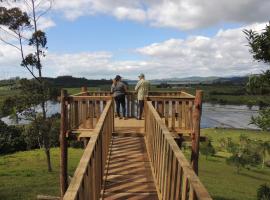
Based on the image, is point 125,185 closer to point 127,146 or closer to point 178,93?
point 127,146

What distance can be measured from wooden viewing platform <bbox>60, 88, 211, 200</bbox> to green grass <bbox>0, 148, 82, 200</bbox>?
1220 cm

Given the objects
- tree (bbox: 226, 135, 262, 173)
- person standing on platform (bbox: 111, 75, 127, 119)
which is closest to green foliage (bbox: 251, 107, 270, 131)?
person standing on platform (bbox: 111, 75, 127, 119)

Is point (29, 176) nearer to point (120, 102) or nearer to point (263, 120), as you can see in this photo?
point (120, 102)

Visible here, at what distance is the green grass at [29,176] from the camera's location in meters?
26.0

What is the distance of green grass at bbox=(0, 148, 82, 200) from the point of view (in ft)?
85.3

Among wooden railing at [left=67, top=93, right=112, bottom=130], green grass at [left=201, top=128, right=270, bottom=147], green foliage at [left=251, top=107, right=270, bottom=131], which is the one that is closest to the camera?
green foliage at [left=251, top=107, right=270, bottom=131]

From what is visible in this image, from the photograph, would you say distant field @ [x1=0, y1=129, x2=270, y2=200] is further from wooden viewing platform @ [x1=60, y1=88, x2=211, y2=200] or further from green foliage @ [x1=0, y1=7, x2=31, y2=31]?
green foliage @ [x1=0, y1=7, x2=31, y2=31]

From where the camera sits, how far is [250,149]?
67750 mm

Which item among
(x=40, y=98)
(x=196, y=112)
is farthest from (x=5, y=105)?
(x=196, y=112)

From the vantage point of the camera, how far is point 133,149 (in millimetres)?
10867

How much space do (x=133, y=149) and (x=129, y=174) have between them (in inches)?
95.8

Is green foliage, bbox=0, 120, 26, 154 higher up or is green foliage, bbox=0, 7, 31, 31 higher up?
green foliage, bbox=0, 7, 31, 31

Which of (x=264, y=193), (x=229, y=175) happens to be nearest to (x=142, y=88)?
(x=264, y=193)

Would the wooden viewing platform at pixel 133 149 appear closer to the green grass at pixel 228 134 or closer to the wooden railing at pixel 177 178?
the wooden railing at pixel 177 178
